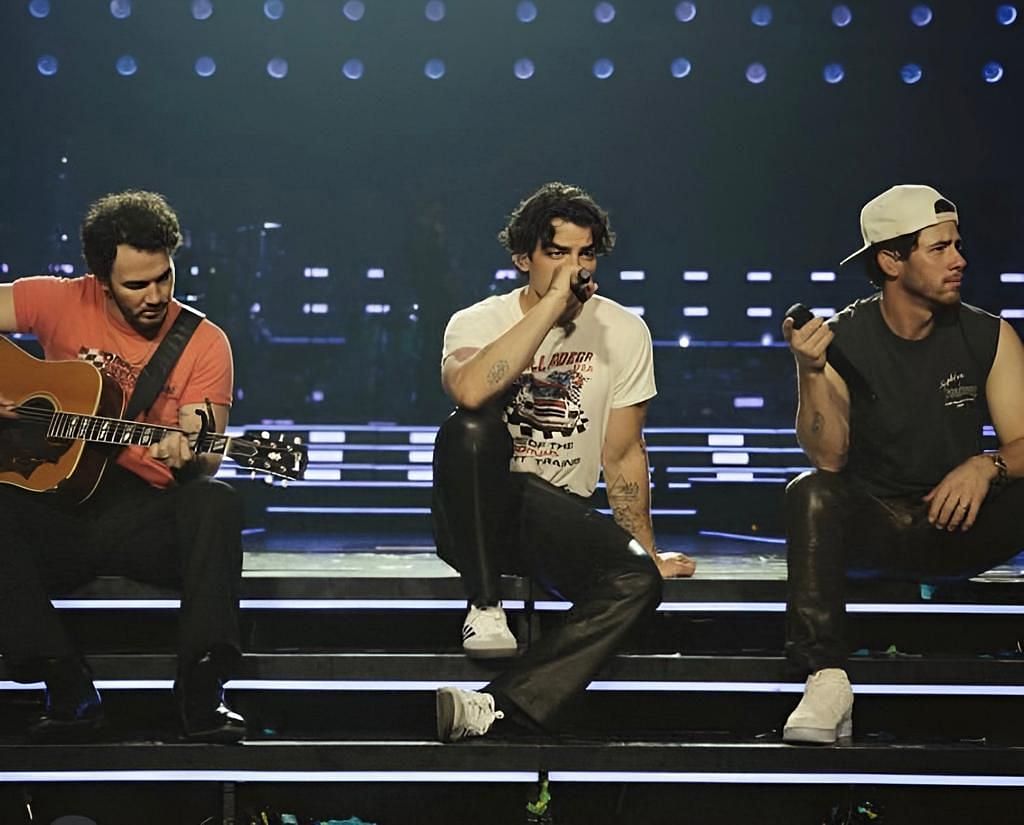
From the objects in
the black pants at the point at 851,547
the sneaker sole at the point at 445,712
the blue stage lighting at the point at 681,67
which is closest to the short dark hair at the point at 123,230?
the sneaker sole at the point at 445,712

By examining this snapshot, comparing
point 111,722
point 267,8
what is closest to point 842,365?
point 111,722

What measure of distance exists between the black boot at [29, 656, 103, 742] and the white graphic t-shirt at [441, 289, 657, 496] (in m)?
1.20

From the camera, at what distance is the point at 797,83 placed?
638 centimetres

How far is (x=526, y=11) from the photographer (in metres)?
6.40

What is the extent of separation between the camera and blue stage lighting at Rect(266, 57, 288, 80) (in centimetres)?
645

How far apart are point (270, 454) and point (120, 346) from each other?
20.1 inches

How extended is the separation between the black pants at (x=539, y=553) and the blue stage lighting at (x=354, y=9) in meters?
3.58

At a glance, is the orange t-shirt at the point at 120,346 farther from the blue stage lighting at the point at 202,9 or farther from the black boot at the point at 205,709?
the blue stage lighting at the point at 202,9

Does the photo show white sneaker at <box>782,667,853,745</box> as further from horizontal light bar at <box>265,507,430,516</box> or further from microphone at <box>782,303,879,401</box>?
horizontal light bar at <box>265,507,430,516</box>

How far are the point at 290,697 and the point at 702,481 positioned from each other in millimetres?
3244

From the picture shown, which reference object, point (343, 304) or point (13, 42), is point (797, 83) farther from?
point (13, 42)

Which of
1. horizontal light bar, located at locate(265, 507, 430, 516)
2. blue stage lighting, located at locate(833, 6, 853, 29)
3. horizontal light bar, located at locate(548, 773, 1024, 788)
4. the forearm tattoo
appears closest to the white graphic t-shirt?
the forearm tattoo

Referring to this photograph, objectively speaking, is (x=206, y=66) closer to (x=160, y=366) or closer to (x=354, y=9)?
(x=354, y=9)

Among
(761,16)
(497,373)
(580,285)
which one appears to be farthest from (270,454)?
(761,16)
